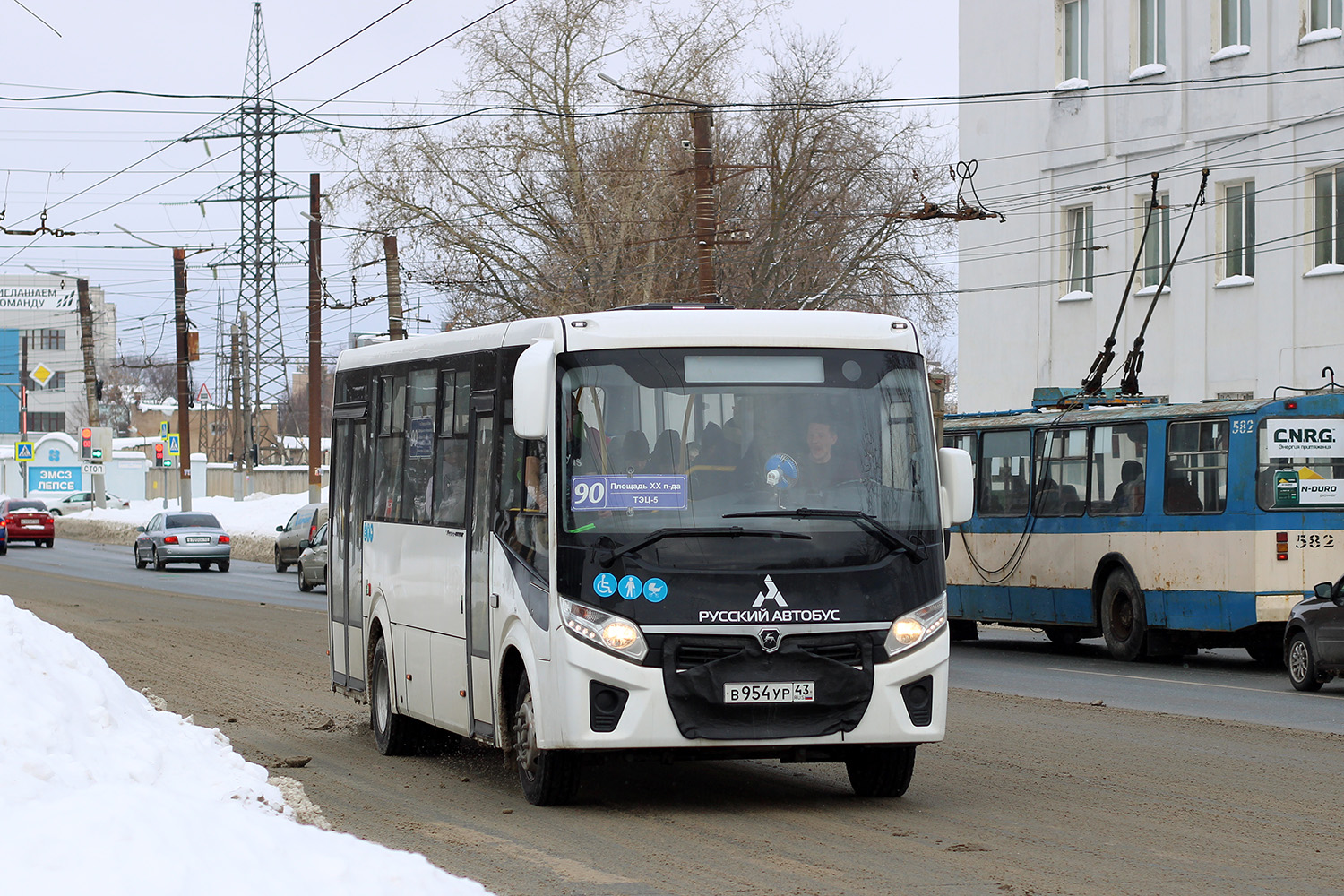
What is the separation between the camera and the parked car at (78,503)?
82000 millimetres

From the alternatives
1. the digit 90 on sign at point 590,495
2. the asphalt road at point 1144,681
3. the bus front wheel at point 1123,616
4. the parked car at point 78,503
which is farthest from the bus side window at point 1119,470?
the parked car at point 78,503

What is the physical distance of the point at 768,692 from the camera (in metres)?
9.40

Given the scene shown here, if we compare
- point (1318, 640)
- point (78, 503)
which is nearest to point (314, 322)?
point (1318, 640)

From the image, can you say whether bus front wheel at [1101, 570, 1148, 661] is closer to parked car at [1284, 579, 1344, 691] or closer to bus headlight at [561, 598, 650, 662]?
parked car at [1284, 579, 1344, 691]

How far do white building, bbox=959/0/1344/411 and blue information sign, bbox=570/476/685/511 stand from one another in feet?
87.3

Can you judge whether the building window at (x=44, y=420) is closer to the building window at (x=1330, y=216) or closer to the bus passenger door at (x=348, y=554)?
the building window at (x=1330, y=216)

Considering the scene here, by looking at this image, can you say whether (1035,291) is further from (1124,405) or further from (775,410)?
(775,410)

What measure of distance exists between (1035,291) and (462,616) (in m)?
31.2

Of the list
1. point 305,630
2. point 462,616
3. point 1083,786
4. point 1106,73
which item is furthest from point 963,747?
point 1106,73

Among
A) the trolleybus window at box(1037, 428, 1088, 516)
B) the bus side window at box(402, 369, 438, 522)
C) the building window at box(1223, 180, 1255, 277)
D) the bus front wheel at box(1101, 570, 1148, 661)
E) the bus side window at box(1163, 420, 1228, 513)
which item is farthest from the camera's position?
the building window at box(1223, 180, 1255, 277)

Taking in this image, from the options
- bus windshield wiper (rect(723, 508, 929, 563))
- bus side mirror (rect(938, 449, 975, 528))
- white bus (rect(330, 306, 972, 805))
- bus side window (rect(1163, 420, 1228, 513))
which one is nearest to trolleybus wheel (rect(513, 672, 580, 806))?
white bus (rect(330, 306, 972, 805))

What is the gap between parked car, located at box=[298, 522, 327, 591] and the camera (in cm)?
3597

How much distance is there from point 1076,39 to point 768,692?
32.6 meters

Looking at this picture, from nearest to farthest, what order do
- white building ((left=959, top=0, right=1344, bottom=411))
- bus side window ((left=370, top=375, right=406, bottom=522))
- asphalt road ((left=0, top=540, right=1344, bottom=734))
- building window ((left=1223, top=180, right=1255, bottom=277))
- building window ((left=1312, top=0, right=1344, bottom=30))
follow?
bus side window ((left=370, top=375, right=406, bottom=522)) → asphalt road ((left=0, top=540, right=1344, bottom=734)) → building window ((left=1312, top=0, right=1344, bottom=30)) → white building ((left=959, top=0, right=1344, bottom=411)) → building window ((left=1223, top=180, right=1255, bottom=277))
